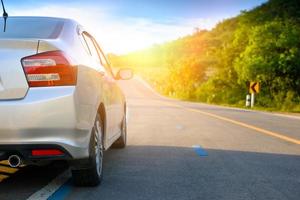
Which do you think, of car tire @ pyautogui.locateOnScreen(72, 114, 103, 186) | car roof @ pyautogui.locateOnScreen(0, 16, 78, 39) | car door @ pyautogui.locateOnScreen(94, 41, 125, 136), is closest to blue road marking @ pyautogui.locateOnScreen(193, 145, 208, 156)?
car door @ pyautogui.locateOnScreen(94, 41, 125, 136)

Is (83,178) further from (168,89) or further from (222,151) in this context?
(168,89)

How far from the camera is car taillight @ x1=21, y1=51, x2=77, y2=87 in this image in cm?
548

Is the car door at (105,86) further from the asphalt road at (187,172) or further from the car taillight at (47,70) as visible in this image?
the car taillight at (47,70)

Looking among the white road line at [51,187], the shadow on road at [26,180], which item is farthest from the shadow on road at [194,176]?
the shadow on road at [26,180]

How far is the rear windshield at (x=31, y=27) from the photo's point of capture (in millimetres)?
5945

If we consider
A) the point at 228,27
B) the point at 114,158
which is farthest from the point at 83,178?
the point at 228,27

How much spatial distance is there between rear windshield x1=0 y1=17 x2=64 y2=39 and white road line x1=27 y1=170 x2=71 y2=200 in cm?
148

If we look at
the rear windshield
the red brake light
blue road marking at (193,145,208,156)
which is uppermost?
the rear windshield

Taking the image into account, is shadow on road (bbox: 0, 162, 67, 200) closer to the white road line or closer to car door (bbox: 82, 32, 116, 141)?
the white road line

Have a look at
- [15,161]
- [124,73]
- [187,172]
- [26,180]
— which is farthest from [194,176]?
[124,73]

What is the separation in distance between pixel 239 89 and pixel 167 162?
4516 cm

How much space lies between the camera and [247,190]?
20.9ft

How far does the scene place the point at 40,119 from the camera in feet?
17.9

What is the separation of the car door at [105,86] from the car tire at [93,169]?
0.48 meters
